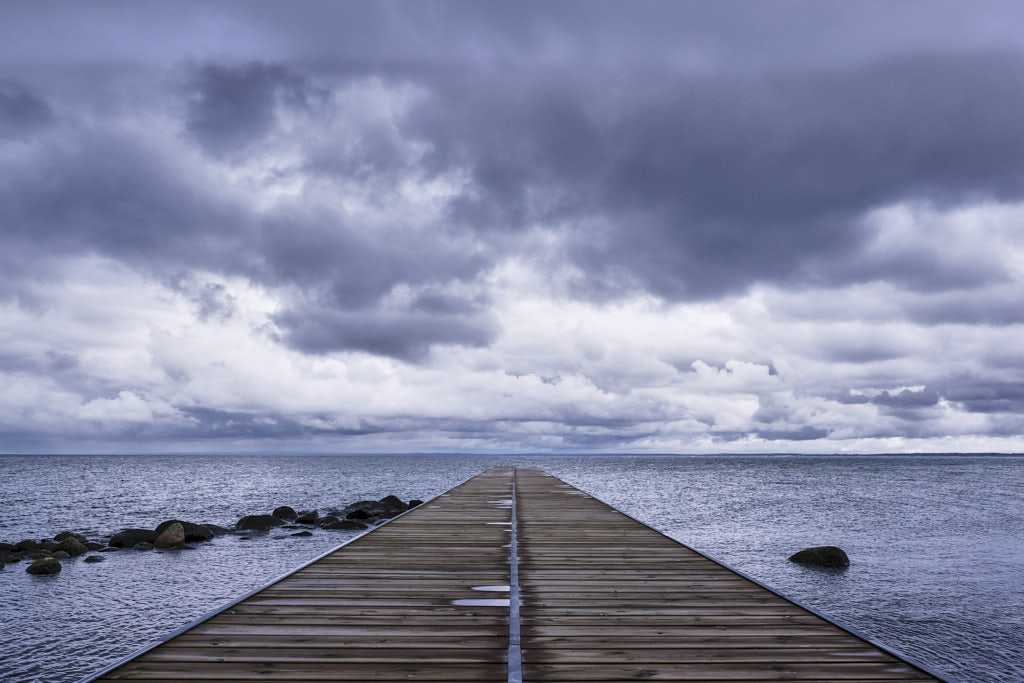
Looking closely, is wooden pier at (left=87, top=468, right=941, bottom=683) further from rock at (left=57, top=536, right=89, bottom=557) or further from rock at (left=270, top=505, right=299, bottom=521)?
rock at (left=270, top=505, right=299, bottom=521)

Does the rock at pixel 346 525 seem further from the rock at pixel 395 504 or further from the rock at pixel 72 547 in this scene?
the rock at pixel 72 547

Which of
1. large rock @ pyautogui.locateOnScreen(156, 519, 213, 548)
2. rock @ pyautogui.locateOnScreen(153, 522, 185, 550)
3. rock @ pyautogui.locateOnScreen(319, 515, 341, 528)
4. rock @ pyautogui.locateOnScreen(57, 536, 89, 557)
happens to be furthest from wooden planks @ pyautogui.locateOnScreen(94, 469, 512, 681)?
rock @ pyautogui.locateOnScreen(319, 515, 341, 528)

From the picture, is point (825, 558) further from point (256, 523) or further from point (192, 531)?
point (256, 523)

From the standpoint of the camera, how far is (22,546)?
84.4 feet

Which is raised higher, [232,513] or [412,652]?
[412,652]

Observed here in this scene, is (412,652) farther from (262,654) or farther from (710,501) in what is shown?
(710,501)

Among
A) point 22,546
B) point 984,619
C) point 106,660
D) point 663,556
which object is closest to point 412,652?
point 663,556

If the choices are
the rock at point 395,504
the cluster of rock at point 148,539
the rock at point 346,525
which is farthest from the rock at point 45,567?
the rock at point 395,504

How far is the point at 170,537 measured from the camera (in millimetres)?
26375

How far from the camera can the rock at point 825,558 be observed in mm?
22047

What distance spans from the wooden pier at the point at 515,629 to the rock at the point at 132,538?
764 inches

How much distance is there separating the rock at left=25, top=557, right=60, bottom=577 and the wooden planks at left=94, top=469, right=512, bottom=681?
1584 centimetres

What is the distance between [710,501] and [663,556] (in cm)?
3859

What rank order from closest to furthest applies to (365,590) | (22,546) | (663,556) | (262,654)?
(262,654), (365,590), (663,556), (22,546)
